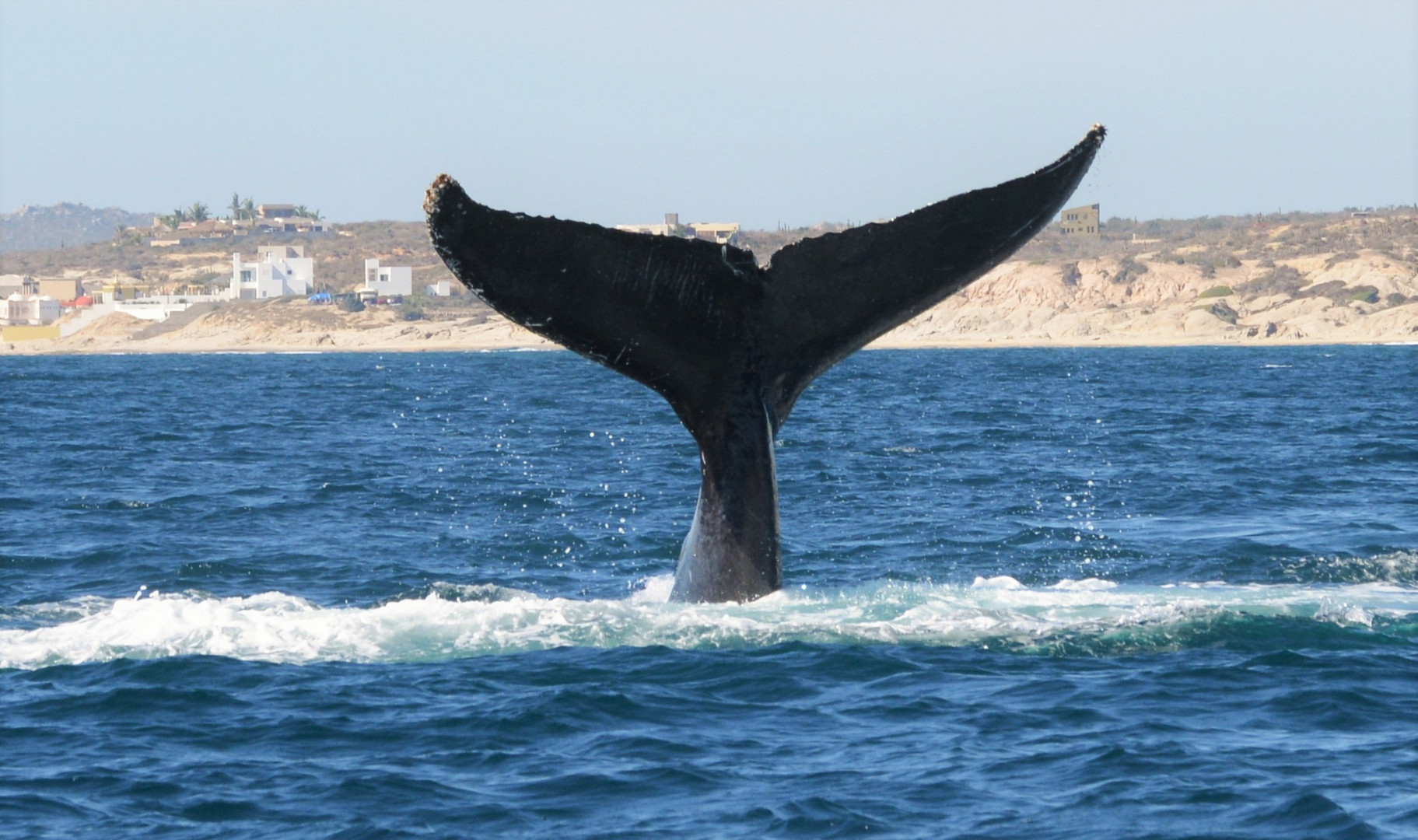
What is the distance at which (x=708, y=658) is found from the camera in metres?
10.1

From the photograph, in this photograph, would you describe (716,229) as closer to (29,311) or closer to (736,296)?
(29,311)

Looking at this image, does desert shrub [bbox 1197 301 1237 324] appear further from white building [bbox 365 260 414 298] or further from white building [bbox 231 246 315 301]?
white building [bbox 231 246 315 301]

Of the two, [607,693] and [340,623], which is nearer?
[607,693]

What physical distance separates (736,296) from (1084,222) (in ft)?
557

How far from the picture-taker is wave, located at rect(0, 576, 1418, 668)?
10.6 metres

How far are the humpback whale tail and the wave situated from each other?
34.7 inches

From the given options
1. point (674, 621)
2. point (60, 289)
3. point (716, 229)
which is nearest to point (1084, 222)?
point (716, 229)

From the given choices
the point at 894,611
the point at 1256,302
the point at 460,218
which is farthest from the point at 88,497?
the point at 1256,302

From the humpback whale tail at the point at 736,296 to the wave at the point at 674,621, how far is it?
882 millimetres

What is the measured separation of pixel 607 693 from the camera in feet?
31.3

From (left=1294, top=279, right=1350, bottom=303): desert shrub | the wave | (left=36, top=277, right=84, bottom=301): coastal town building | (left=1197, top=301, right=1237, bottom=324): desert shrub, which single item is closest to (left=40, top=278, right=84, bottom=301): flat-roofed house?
(left=36, top=277, right=84, bottom=301): coastal town building

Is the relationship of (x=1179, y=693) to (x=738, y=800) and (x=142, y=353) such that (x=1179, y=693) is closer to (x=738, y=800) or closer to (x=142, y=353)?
(x=738, y=800)

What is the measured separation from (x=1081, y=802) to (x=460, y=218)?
3792 millimetres

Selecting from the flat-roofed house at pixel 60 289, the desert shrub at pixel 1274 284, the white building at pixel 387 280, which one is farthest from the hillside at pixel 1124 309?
the flat-roofed house at pixel 60 289
